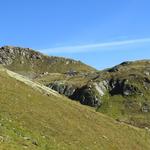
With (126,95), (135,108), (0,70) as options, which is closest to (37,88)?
(0,70)

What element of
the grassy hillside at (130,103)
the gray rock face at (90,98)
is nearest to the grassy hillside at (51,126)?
→ the grassy hillside at (130,103)

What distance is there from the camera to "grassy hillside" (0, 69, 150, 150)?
40.2 m

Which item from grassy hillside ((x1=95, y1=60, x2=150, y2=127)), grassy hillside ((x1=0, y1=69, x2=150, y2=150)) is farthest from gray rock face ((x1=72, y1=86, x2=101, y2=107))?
grassy hillside ((x1=0, y1=69, x2=150, y2=150))

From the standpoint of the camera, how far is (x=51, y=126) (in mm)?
47312

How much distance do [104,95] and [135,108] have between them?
71.9ft

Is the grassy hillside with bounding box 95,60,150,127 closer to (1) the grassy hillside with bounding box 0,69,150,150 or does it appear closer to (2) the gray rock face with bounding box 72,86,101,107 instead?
(2) the gray rock face with bounding box 72,86,101,107

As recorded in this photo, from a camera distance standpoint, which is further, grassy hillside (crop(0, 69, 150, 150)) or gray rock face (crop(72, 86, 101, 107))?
gray rock face (crop(72, 86, 101, 107))

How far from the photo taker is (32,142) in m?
39.3

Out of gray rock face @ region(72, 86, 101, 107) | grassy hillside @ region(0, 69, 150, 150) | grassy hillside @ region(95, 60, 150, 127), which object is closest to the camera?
grassy hillside @ region(0, 69, 150, 150)

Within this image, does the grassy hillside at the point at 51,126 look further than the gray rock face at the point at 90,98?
No

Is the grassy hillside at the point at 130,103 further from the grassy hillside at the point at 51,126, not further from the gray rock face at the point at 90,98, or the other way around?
the grassy hillside at the point at 51,126

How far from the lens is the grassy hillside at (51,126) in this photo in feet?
132

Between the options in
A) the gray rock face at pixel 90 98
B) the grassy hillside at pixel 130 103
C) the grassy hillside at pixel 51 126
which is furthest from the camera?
the gray rock face at pixel 90 98

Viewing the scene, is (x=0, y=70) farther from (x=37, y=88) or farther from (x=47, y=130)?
(x=47, y=130)
